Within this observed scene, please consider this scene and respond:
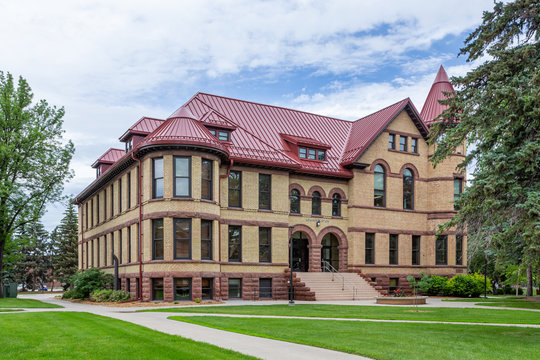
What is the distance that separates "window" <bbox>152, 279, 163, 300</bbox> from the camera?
2817cm

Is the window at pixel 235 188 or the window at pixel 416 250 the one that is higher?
the window at pixel 235 188

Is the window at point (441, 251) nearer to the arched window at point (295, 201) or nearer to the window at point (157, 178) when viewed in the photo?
the arched window at point (295, 201)

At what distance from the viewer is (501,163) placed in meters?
12.1

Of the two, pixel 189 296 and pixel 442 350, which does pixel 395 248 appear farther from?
pixel 442 350

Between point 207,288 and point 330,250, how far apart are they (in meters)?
11.5

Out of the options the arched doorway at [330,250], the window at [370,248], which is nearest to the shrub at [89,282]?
the arched doorway at [330,250]

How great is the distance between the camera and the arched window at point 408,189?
38.6 m

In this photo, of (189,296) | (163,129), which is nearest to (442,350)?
(189,296)

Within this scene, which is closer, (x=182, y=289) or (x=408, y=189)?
(x=182, y=289)

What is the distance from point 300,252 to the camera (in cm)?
3562

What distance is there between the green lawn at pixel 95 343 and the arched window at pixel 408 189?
2710cm

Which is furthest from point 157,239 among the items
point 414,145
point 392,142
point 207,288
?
point 414,145

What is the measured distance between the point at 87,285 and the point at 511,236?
1079 inches

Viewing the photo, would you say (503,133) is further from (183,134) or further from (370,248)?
(370,248)
